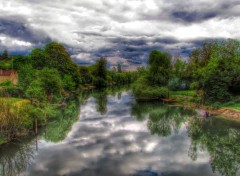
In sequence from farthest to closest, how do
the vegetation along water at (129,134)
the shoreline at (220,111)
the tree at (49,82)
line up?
the tree at (49,82) → the shoreline at (220,111) → the vegetation along water at (129,134)

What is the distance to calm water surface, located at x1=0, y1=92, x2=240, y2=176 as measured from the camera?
55.5 feet

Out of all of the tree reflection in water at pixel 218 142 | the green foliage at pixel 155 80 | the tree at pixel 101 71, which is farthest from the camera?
the tree at pixel 101 71

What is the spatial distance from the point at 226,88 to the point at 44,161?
118ft

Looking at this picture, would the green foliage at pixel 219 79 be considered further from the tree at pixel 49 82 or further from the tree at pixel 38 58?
the tree at pixel 38 58

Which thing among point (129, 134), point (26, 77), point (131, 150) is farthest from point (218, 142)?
point (26, 77)

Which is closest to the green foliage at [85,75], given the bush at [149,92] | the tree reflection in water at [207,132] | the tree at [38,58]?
the tree at [38,58]

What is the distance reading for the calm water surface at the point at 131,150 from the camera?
16.9 m

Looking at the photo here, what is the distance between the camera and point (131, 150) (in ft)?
68.5

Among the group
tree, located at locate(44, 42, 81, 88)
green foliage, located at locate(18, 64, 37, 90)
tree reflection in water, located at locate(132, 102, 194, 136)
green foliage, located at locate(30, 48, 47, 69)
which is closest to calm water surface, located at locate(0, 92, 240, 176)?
tree reflection in water, located at locate(132, 102, 194, 136)

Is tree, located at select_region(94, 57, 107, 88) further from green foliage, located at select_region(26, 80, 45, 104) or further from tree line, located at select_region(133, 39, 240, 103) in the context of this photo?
green foliage, located at select_region(26, 80, 45, 104)

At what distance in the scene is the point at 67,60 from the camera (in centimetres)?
6538

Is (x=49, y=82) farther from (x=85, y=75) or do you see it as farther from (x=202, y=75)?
(x=85, y=75)

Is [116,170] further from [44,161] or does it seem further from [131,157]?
[44,161]

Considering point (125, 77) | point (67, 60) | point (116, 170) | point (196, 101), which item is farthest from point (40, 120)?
point (125, 77)
